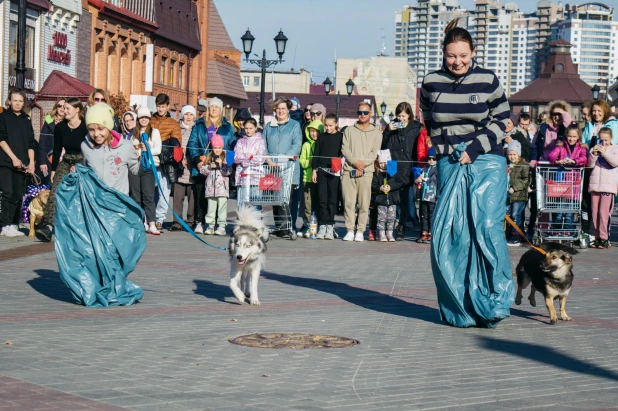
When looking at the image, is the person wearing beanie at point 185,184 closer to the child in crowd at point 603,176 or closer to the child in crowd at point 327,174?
the child in crowd at point 327,174

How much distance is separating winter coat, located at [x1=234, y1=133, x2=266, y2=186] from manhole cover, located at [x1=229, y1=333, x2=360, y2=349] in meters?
10.3

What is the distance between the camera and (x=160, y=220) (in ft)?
64.6

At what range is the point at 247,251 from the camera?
10609mm

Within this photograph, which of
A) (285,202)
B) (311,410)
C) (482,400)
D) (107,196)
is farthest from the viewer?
(285,202)

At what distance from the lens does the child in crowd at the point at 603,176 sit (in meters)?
18.5

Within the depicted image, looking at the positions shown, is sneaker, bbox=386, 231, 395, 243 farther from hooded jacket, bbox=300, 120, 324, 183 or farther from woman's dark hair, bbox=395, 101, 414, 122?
woman's dark hair, bbox=395, 101, 414, 122

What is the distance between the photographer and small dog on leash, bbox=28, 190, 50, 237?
1744 centimetres

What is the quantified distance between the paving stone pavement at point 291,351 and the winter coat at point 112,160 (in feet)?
3.81

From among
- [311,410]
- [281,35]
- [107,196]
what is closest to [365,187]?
[107,196]

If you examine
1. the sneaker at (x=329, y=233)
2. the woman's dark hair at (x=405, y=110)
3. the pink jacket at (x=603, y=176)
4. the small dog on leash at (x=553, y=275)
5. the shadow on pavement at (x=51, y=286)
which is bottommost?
the shadow on pavement at (x=51, y=286)

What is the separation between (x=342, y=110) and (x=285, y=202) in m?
110

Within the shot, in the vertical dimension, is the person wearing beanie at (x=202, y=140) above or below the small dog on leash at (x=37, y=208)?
above

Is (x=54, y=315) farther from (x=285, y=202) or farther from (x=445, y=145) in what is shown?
(x=285, y=202)

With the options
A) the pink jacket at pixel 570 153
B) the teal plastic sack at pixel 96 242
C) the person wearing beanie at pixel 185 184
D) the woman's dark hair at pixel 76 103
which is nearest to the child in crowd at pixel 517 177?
the pink jacket at pixel 570 153
